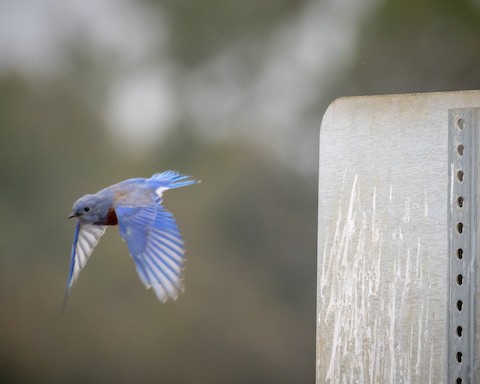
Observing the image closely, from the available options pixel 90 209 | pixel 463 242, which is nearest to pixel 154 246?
pixel 90 209

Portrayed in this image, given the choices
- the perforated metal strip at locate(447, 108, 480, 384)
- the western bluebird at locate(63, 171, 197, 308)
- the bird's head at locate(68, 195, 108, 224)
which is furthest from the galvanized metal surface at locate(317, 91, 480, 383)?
the bird's head at locate(68, 195, 108, 224)

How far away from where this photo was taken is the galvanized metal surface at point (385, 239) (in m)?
1.61

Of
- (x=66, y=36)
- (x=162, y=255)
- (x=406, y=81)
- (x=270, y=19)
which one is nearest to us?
(x=162, y=255)

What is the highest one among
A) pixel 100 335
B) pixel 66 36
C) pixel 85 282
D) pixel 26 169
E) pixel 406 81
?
pixel 66 36

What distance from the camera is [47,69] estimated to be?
11.8 ft

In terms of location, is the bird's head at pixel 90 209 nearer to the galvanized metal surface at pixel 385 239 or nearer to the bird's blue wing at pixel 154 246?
the bird's blue wing at pixel 154 246

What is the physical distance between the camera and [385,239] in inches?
65.9

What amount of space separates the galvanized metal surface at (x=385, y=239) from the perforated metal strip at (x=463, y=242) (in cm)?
1

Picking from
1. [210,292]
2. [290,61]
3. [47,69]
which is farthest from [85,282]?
[290,61]

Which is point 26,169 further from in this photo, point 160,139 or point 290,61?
point 290,61

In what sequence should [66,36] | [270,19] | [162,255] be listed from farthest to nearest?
[66,36] < [270,19] < [162,255]

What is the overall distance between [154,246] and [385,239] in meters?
0.71

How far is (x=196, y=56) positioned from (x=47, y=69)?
→ 680 millimetres

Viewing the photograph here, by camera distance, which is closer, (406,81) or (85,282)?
(406,81)
